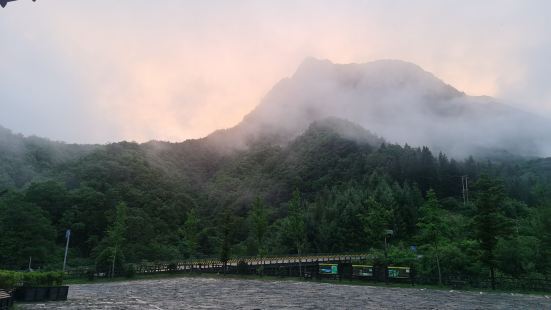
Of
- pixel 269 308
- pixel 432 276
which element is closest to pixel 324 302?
pixel 269 308

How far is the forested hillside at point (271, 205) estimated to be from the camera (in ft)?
145

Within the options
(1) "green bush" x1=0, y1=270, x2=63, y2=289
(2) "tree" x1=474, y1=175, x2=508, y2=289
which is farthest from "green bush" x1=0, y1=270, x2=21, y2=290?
(2) "tree" x1=474, y1=175, x2=508, y2=289

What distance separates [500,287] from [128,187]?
87.6 metres

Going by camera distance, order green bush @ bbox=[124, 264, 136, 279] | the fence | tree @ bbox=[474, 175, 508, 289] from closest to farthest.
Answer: the fence, tree @ bbox=[474, 175, 508, 289], green bush @ bbox=[124, 264, 136, 279]

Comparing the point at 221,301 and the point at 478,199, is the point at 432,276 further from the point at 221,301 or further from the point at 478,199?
the point at 221,301

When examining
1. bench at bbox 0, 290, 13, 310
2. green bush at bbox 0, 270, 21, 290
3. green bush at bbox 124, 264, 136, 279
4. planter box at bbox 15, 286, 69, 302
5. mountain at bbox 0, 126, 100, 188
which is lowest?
green bush at bbox 124, 264, 136, 279

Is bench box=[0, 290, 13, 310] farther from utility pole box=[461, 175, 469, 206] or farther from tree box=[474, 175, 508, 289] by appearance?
utility pole box=[461, 175, 469, 206]

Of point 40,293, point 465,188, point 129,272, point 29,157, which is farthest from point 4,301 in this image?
point 465,188

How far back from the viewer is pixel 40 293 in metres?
25.0

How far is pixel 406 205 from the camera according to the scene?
8781cm

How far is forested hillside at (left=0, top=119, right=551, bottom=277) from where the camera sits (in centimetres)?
4434

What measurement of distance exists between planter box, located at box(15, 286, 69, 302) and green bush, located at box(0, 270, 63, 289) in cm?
60

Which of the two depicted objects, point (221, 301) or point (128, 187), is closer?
point (221, 301)

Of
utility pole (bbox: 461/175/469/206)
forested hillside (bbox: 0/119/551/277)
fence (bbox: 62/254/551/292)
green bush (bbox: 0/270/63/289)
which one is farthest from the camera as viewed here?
utility pole (bbox: 461/175/469/206)
